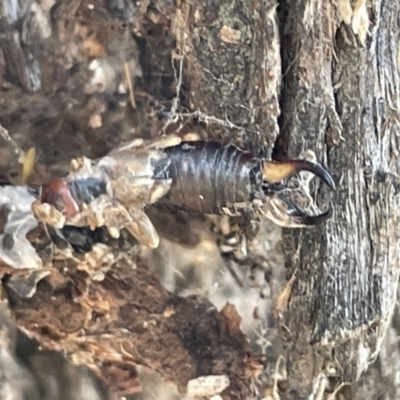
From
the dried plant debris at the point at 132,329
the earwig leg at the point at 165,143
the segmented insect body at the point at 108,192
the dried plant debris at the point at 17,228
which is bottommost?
the dried plant debris at the point at 132,329

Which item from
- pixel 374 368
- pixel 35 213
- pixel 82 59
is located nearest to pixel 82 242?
pixel 35 213

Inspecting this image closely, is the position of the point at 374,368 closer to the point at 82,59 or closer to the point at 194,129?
the point at 194,129

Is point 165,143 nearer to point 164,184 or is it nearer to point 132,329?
point 164,184

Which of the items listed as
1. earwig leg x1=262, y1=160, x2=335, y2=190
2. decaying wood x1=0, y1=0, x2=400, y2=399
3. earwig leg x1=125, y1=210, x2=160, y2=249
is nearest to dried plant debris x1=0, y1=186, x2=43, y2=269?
decaying wood x1=0, y1=0, x2=400, y2=399

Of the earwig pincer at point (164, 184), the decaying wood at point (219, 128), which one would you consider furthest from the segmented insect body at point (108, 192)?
the decaying wood at point (219, 128)

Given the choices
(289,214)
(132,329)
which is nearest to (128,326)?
(132,329)

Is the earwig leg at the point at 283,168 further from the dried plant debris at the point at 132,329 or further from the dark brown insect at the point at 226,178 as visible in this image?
the dried plant debris at the point at 132,329

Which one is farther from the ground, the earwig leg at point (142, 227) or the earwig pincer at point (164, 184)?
the earwig pincer at point (164, 184)

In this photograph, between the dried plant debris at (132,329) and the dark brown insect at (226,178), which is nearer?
the dark brown insect at (226,178)
